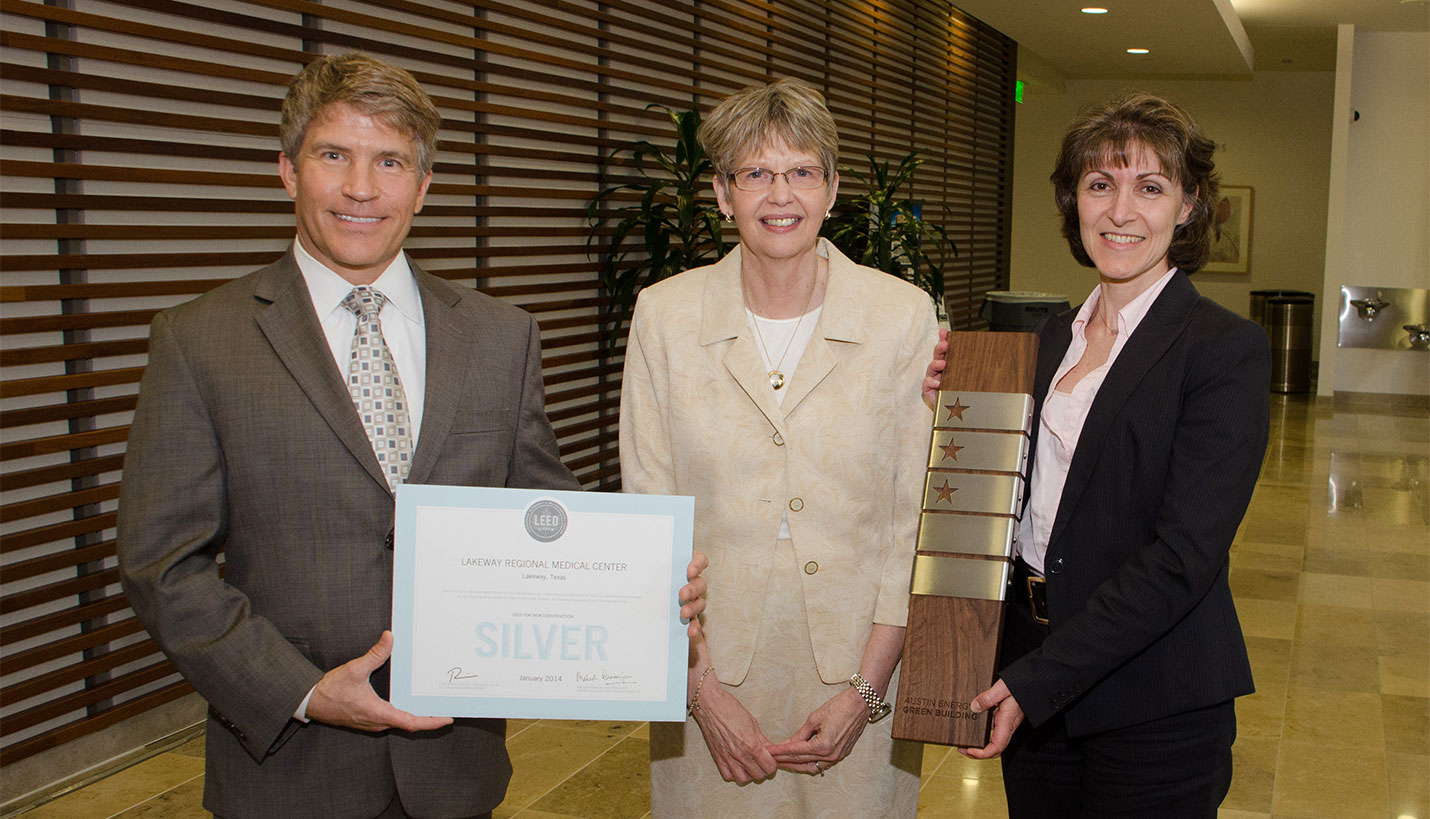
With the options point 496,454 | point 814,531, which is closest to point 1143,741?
point 814,531

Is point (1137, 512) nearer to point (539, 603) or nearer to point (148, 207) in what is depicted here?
point (539, 603)

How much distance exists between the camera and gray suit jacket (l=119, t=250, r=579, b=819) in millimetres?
1535

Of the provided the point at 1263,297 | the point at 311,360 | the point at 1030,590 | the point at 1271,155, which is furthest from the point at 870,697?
the point at 1271,155

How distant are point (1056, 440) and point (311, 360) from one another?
119cm

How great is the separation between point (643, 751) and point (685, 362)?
2.25 metres

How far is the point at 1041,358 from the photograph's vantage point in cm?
210

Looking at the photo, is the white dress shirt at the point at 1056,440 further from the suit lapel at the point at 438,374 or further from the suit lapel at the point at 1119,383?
the suit lapel at the point at 438,374

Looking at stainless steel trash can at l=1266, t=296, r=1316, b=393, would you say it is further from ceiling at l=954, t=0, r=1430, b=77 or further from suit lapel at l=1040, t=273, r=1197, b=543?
suit lapel at l=1040, t=273, r=1197, b=543

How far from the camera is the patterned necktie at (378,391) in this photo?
1.64 m

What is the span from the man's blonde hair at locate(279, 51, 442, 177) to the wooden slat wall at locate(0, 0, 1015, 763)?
2.00 m

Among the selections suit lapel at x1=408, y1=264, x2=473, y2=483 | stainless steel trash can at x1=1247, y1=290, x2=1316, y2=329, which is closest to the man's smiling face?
suit lapel at x1=408, y1=264, x2=473, y2=483

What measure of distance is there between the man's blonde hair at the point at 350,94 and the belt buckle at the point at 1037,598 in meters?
1.20

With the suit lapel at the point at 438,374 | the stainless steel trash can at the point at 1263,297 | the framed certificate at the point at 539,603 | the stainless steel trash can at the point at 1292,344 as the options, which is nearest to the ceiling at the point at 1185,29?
the stainless steel trash can at the point at 1263,297

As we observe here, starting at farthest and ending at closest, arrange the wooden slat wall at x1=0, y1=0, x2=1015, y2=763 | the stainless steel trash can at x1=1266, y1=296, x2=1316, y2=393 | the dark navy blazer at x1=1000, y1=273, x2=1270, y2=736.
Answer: the stainless steel trash can at x1=1266, y1=296, x2=1316, y2=393
the wooden slat wall at x1=0, y1=0, x2=1015, y2=763
the dark navy blazer at x1=1000, y1=273, x2=1270, y2=736
